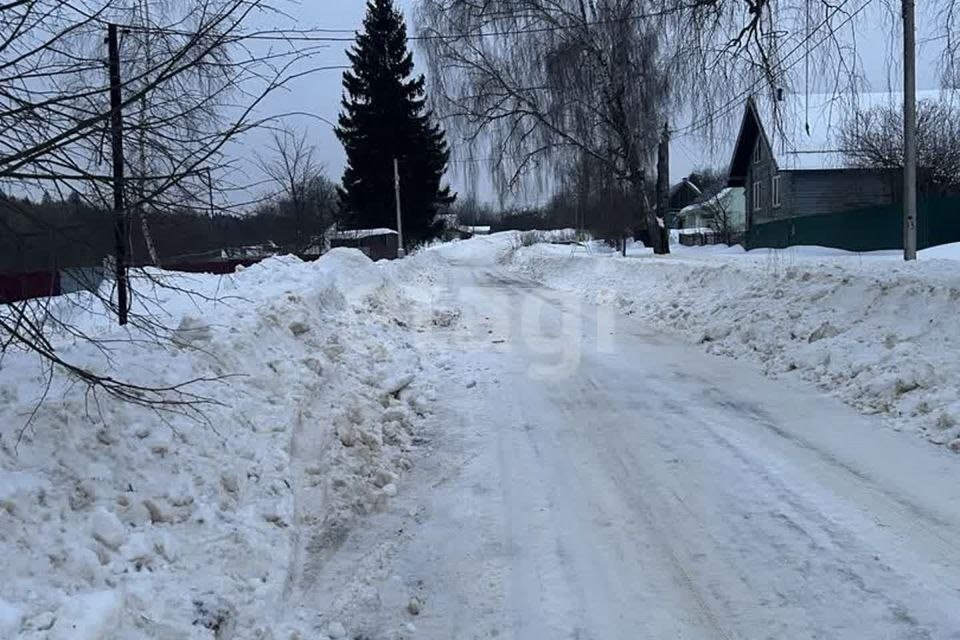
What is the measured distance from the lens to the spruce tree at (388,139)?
1721 inches

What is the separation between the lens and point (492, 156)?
1067 inches

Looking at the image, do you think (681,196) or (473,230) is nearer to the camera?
(681,196)

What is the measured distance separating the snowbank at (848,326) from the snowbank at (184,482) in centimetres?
441

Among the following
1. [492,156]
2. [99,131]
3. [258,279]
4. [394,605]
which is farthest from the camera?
[492,156]

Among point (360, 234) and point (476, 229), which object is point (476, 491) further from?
point (476, 229)

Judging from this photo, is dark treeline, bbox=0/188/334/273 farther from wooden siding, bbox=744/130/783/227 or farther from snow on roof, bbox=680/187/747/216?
snow on roof, bbox=680/187/747/216

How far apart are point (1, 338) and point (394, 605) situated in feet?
7.94

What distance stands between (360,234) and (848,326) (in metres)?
40.3

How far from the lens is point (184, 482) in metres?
4.31

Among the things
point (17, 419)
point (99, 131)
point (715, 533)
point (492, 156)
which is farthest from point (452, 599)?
point (492, 156)

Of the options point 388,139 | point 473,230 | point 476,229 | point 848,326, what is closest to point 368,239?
point 388,139

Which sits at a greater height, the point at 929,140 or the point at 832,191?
the point at 929,140

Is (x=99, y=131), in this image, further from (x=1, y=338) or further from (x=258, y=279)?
(x=258, y=279)

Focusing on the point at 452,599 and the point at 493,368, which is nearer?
the point at 452,599
